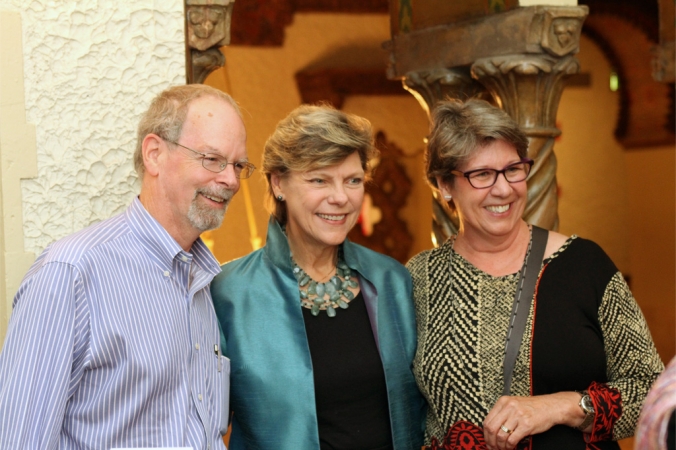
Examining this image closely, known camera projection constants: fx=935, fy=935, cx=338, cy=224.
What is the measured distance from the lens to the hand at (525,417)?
8.03ft

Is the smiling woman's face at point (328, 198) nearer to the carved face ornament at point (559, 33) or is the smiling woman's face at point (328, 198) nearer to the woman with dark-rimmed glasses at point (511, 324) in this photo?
the woman with dark-rimmed glasses at point (511, 324)

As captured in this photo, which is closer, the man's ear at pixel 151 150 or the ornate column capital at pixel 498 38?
the man's ear at pixel 151 150

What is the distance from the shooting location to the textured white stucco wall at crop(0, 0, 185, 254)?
2.53m

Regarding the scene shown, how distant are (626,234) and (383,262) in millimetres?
5039

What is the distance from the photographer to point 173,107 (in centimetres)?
224

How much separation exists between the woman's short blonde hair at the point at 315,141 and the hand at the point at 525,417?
82 centimetres

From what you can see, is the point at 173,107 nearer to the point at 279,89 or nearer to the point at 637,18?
the point at 279,89

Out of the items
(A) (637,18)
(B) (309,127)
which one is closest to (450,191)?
(B) (309,127)

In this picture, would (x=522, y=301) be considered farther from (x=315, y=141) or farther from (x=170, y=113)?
(x=170, y=113)

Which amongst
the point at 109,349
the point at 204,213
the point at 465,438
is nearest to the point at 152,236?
the point at 204,213

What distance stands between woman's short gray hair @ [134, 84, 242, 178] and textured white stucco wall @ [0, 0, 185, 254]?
32 cm

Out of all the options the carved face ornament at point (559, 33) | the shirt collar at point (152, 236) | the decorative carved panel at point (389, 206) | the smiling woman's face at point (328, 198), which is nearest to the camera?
the shirt collar at point (152, 236)

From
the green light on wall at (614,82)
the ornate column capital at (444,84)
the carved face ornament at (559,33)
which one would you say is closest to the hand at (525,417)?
the carved face ornament at (559,33)

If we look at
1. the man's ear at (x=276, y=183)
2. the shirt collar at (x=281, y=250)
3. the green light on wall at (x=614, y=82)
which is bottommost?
the shirt collar at (x=281, y=250)
